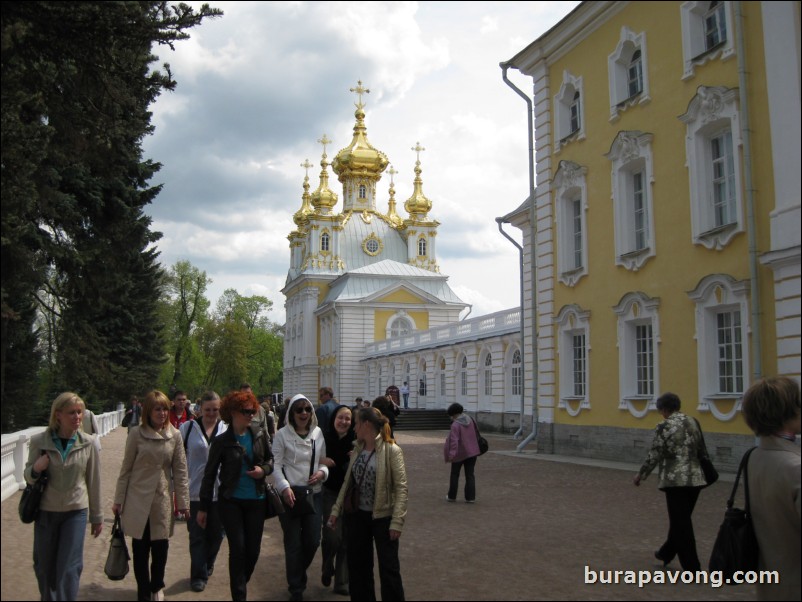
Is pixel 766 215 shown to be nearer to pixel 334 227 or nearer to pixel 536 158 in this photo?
pixel 536 158

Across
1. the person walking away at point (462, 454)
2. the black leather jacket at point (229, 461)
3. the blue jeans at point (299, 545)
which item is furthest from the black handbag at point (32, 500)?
the person walking away at point (462, 454)

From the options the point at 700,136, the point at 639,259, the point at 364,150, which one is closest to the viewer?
the point at 700,136

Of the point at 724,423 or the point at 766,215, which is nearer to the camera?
the point at 766,215

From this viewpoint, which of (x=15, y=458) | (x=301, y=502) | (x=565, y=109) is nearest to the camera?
(x=301, y=502)

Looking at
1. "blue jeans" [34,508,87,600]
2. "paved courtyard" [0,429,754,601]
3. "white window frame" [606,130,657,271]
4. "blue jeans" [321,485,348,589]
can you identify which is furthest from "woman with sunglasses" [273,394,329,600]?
"white window frame" [606,130,657,271]

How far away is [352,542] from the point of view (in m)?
6.72

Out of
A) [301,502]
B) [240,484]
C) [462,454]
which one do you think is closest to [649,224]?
[462,454]

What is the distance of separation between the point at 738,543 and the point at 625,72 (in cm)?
1542

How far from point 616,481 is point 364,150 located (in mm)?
61484

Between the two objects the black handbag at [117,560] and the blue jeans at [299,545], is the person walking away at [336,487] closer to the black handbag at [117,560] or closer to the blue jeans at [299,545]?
the blue jeans at [299,545]

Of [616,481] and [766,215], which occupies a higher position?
[766,215]

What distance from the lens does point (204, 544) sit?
7871 mm

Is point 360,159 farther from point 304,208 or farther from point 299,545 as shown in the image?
point 299,545

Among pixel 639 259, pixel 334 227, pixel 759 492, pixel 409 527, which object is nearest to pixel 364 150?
pixel 334 227
